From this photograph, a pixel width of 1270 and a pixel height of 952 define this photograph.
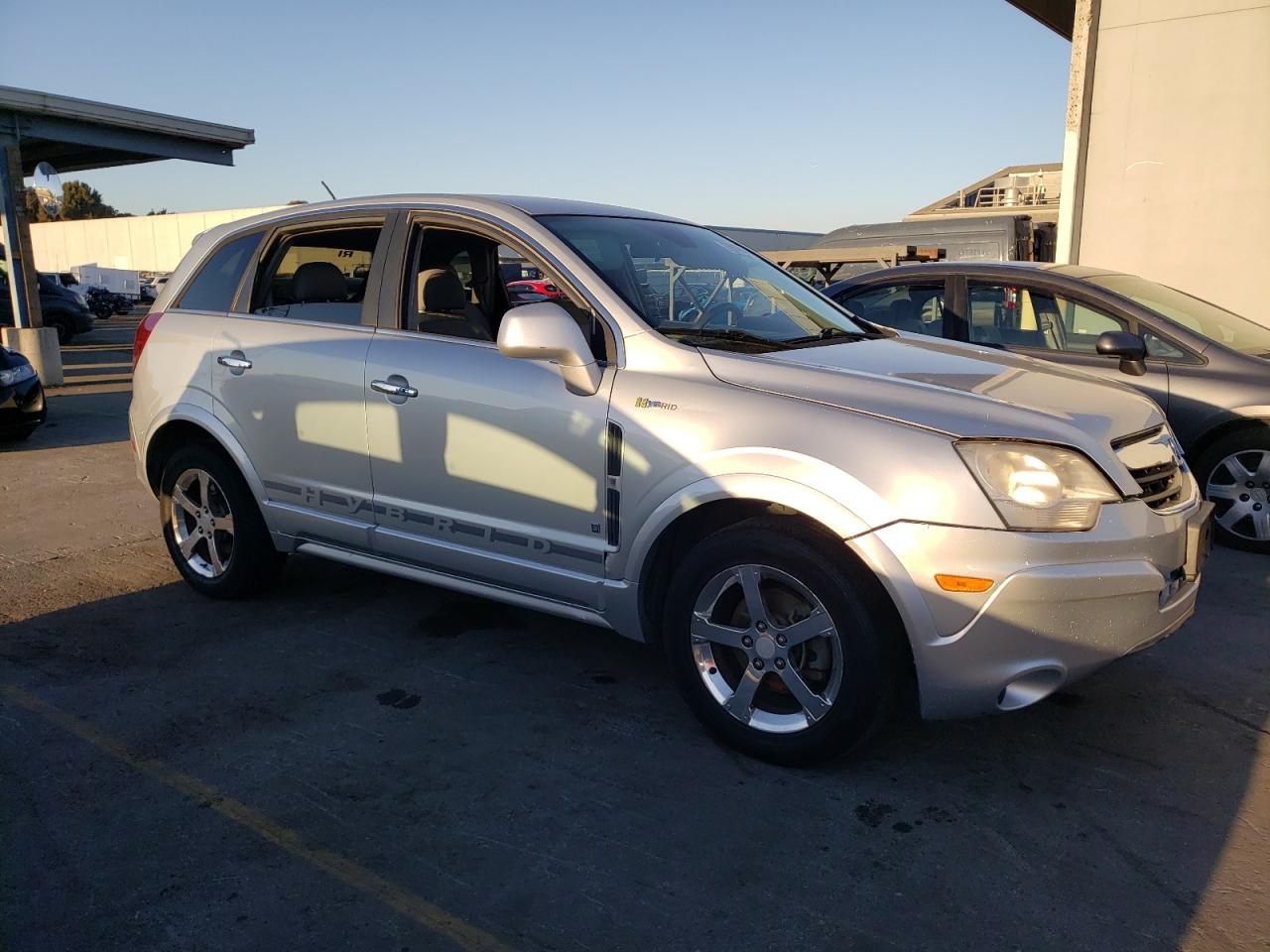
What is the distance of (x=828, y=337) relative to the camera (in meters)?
4.05

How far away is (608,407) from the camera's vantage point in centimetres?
349

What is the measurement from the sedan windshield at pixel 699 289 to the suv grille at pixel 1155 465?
1.19 m

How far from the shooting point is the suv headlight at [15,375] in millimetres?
9312

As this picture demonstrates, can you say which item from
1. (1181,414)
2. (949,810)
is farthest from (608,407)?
(1181,414)

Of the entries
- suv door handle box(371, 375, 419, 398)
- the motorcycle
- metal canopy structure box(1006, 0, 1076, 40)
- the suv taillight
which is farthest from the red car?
the motorcycle

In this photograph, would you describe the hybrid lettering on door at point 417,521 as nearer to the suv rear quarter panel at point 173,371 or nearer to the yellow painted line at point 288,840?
the suv rear quarter panel at point 173,371

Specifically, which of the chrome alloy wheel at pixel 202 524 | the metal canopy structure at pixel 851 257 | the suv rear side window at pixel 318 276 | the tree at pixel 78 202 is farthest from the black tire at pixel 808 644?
the tree at pixel 78 202

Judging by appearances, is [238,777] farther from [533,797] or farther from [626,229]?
[626,229]

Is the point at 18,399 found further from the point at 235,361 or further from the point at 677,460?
the point at 677,460

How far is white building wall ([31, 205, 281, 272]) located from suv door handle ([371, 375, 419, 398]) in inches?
1784

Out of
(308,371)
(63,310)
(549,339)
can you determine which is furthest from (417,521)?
(63,310)

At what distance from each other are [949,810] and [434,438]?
2.29 metres

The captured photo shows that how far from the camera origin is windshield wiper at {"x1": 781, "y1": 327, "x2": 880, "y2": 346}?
12.6ft

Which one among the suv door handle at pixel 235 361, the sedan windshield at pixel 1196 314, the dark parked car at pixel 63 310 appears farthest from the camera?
the dark parked car at pixel 63 310
